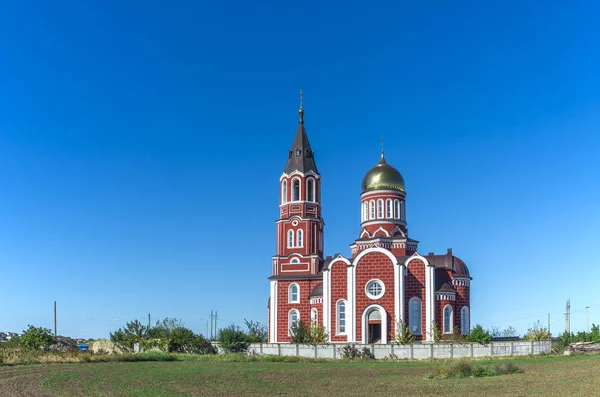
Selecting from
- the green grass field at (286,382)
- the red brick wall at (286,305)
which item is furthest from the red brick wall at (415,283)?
the green grass field at (286,382)

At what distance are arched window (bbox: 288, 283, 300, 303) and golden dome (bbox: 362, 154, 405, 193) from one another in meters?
10.5

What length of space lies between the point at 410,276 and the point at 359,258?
421 cm

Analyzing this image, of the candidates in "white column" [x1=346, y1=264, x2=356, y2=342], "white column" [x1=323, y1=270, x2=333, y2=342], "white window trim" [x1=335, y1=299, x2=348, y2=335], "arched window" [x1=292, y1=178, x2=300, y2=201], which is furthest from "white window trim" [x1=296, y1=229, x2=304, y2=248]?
"white window trim" [x1=335, y1=299, x2=348, y2=335]

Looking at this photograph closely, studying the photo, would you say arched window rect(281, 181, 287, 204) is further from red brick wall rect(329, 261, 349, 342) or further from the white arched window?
the white arched window

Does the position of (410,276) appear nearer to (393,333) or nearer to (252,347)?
(393,333)

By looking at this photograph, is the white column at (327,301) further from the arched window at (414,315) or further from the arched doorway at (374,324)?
the arched window at (414,315)

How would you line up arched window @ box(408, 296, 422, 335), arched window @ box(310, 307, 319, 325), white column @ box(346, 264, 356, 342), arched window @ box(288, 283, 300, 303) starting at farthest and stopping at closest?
arched window @ box(288, 283, 300, 303) → arched window @ box(310, 307, 319, 325) → white column @ box(346, 264, 356, 342) → arched window @ box(408, 296, 422, 335)

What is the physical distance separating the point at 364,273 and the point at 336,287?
258 cm

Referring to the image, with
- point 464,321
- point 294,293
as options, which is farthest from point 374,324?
point 294,293

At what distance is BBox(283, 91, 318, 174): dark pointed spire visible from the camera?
6481cm

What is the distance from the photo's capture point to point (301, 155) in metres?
65.4

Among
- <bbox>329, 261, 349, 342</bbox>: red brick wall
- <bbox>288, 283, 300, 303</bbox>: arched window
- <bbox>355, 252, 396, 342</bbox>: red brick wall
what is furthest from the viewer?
<bbox>288, 283, 300, 303</bbox>: arched window

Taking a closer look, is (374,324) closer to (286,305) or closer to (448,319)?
(448,319)

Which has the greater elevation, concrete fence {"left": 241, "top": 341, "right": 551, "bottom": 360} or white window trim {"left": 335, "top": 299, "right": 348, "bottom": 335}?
white window trim {"left": 335, "top": 299, "right": 348, "bottom": 335}
